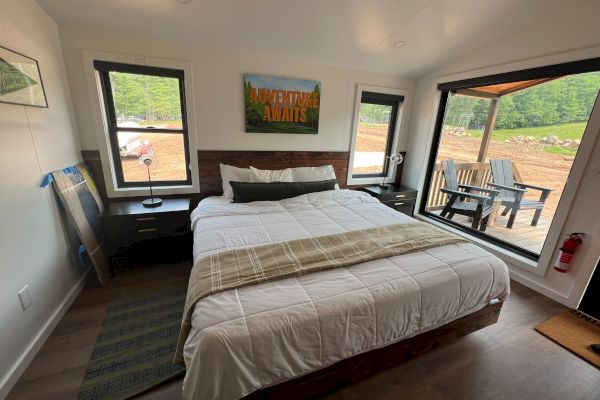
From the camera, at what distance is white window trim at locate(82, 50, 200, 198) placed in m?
2.26

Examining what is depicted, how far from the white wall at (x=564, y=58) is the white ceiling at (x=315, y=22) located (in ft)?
0.34

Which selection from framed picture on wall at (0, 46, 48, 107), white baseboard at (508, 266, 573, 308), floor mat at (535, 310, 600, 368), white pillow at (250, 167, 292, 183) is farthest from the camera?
white pillow at (250, 167, 292, 183)

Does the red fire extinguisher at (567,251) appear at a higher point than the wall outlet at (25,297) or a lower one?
higher

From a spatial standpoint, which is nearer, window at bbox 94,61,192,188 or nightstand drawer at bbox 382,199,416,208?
window at bbox 94,61,192,188

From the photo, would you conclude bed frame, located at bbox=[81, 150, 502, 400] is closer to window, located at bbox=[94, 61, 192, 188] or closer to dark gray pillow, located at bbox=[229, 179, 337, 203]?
window, located at bbox=[94, 61, 192, 188]

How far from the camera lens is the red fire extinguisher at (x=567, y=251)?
2.12 m

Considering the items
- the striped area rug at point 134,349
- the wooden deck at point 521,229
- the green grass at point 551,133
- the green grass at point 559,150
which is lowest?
the striped area rug at point 134,349

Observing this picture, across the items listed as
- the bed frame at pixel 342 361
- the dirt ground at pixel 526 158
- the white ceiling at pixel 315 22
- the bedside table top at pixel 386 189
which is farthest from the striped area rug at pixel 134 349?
the dirt ground at pixel 526 158

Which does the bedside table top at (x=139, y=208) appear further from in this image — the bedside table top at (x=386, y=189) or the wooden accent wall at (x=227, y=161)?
the bedside table top at (x=386, y=189)

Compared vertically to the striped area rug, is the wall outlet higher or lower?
higher

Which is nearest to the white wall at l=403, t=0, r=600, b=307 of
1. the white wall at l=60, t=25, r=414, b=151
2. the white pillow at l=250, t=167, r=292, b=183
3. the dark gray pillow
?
the white wall at l=60, t=25, r=414, b=151

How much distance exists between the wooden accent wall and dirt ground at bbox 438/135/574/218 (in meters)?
1.92

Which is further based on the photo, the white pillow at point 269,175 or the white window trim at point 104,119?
the white pillow at point 269,175

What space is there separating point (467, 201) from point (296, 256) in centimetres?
312
